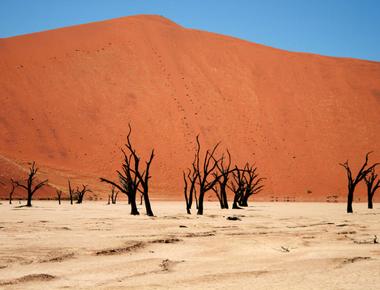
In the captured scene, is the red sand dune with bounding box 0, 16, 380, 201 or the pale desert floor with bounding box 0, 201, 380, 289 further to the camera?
the red sand dune with bounding box 0, 16, 380, 201

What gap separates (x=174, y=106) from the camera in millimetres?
59594

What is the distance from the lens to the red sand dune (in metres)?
50.2

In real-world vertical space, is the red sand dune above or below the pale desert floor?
above

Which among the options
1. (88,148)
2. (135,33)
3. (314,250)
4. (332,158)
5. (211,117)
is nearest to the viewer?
(314,250)

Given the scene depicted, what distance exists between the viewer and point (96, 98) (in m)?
57.0

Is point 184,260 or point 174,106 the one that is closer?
point 184,260

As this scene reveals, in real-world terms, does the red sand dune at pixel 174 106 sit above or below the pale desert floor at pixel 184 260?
above

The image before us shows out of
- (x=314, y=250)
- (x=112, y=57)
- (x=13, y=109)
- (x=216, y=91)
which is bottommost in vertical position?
(x=314, y=250)

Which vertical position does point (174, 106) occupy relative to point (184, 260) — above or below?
above

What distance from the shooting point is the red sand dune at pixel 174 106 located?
50188mm

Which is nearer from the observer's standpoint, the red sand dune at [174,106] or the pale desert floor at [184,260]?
the pale desert floor at [184,260]

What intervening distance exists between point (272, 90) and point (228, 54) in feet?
33.4

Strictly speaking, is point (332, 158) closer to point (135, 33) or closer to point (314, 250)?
point (135, 33)

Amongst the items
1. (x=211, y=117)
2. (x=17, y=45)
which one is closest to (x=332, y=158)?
(x=211, y=117)
